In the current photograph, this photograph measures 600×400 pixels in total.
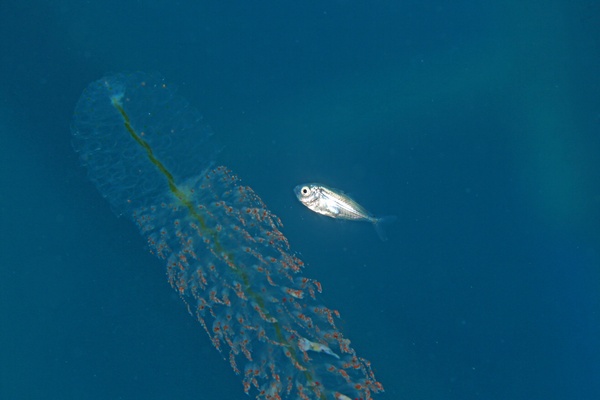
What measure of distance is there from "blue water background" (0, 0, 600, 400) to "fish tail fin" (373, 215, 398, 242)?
10 centimetres

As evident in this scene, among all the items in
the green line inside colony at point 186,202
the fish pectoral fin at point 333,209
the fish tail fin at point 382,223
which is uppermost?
the fish tail fin at point 382,223

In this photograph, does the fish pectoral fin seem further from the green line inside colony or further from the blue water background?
the green line inside colony

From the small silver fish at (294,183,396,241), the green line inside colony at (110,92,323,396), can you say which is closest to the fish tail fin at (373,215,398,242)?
the small silver fish at (294,183,396,241)

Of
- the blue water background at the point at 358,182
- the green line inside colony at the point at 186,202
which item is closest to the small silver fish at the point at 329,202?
the blue water background at the point at 358,182

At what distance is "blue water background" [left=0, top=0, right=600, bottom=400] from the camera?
5.74 metres

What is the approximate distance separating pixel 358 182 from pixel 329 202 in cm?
49

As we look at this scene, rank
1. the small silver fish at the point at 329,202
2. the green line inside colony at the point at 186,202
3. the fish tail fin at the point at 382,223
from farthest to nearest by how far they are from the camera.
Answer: the fish tail fin at the point at 382,223, the small silver fish at the point at 329,202, the green line inside colony at the point at 186,202

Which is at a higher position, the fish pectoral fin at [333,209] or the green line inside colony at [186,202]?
the fish pectoral fin at [333,209]

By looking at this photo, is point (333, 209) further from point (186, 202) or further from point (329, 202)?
point (186, 202)

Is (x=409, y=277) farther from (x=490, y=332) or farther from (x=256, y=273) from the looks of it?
(x=256, y=273)

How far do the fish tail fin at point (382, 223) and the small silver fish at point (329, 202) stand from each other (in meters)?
0.07

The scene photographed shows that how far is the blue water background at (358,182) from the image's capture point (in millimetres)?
5742

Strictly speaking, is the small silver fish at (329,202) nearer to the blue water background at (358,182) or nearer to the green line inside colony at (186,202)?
the blue water background at (358,182)

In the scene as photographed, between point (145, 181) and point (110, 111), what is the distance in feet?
2.72
